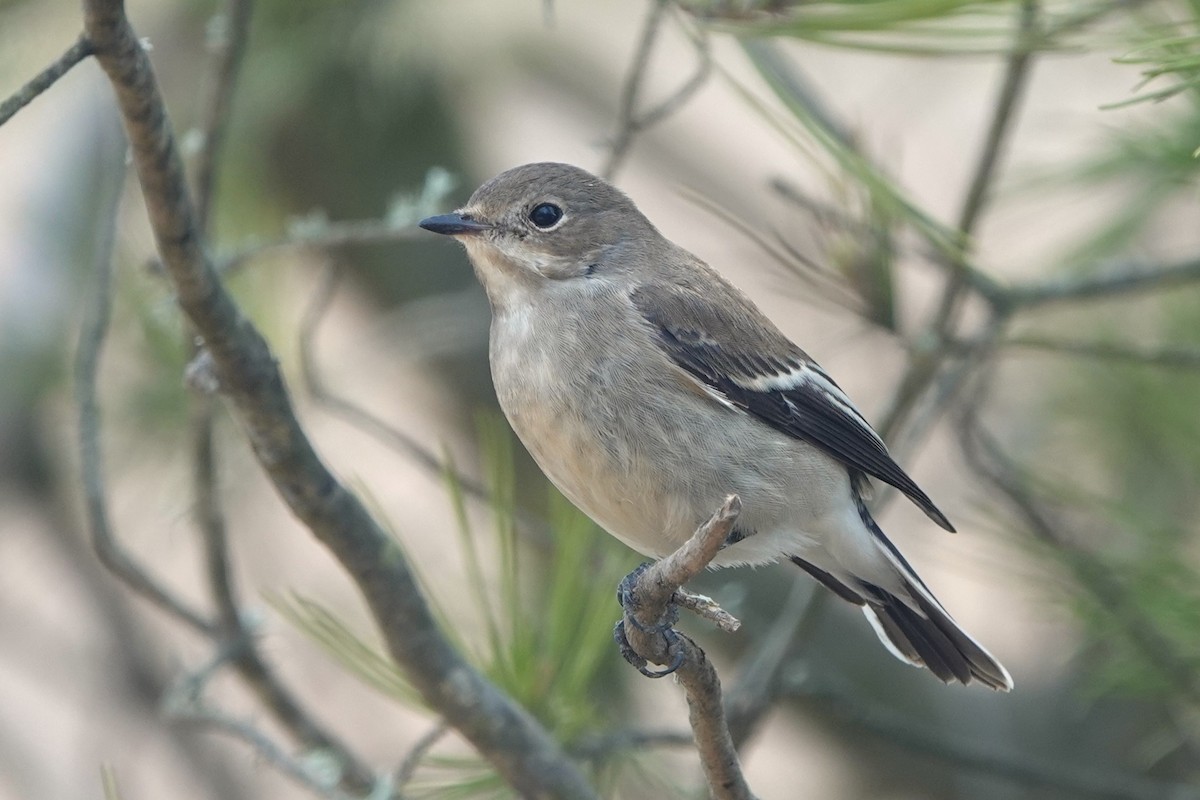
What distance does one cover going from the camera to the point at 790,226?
448 cm

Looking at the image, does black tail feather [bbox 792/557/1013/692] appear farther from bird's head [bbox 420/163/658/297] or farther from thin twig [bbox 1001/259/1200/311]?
bird's head [bbox 420/163/658/297]

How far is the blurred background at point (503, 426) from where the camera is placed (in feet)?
10.1

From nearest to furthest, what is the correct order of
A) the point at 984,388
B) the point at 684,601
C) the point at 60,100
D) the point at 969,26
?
the point at 969,26 → the point at 684,601 → the point at 984,388 → the point at 60,100

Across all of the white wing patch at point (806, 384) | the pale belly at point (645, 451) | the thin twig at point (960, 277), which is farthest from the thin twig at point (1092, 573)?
the pale belly at point (645, 451)

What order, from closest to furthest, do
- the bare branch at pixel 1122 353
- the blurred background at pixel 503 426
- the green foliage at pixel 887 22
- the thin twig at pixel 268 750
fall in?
the green foliage at pixel 887 22 < the thin twig at pixel 268 750 < the blurred background at pixel 503 426 < the bare branch at pixel 1122 353

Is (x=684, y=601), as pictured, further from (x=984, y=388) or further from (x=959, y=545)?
(x=959, y=545)

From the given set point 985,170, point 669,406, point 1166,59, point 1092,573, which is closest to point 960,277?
point 985,170

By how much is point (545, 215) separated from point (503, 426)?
0.50m

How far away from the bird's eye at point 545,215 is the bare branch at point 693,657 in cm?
113

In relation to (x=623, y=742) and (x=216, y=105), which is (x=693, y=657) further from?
(x=216, y=105)

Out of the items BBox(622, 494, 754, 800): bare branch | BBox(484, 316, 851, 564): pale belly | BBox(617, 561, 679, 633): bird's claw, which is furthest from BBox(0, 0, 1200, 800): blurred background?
BBox(622, 494, 754, 800): bare branch

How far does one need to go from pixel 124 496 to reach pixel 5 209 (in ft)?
3.46

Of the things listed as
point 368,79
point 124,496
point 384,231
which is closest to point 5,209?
point 124,496

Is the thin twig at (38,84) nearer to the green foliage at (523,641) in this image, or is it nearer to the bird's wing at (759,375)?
the green foliage at (523,641)
